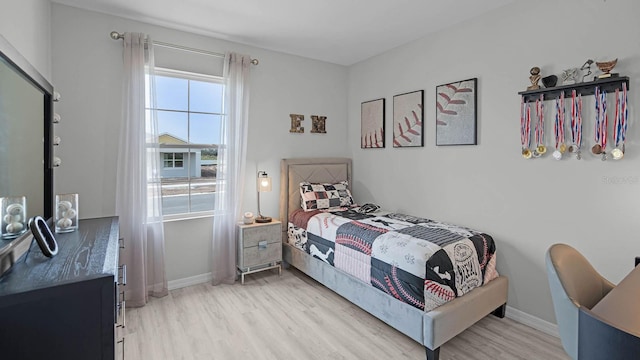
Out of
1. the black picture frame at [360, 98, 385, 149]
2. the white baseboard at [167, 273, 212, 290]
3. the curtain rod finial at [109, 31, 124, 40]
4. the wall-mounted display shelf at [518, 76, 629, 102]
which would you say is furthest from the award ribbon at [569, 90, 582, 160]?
the curtain rod finial at [109, 31, 124, 40]

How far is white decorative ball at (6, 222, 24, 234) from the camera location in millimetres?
1392

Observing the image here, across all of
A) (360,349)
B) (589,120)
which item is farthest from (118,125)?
(589,120)

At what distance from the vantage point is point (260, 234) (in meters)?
3.47

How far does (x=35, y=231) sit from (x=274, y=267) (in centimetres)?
249

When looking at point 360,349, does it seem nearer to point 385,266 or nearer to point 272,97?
point 385,266

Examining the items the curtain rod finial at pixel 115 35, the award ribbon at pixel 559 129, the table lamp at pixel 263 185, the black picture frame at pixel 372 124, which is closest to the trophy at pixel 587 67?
the award ribbon at pixel 559 129

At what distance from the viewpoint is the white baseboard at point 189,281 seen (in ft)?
10.8

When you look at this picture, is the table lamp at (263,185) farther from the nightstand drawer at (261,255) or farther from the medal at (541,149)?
the medal at (541,149)

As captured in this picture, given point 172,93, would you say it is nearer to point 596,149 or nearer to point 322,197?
point 322,197

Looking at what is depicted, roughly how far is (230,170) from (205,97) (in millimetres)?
831

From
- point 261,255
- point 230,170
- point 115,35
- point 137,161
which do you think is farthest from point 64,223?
point 261,255

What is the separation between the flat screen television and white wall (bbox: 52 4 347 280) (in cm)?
61

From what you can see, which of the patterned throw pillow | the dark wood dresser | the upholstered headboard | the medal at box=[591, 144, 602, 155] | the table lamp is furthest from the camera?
the upholstered headboard

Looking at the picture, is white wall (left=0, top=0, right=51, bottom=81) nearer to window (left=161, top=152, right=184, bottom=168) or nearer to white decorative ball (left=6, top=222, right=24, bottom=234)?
white decorative ball (left=6, top=222, right=24, bottom=234)
